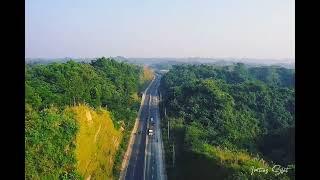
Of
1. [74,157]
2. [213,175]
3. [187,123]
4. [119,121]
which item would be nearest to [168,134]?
[187,123]

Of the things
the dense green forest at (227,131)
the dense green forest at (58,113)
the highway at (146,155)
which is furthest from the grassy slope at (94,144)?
the dense green forest at (227,131)

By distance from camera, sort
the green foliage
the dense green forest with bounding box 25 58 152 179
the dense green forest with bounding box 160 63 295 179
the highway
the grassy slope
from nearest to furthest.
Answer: the green foliage
the dense green forest with bounding box 25 58 152 179
the grassy slope
the dense green forest with bounding box 160 63 295 179
the highway

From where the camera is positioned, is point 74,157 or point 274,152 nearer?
point 74,157

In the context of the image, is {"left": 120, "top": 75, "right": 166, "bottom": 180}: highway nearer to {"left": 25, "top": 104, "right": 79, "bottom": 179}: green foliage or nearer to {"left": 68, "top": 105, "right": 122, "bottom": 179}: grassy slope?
{"left": 68, "top": 105, "right": 122, "bottom": 179}: grassy slope

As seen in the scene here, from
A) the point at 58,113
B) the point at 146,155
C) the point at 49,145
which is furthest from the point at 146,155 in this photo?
the point at 49,145

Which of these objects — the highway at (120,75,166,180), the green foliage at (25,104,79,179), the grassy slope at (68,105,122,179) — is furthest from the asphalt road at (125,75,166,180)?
the green foliage at (25,104,79,179)

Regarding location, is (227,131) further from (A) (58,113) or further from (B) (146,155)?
(A) (58,113)
